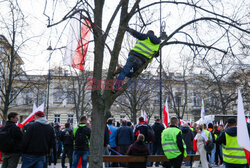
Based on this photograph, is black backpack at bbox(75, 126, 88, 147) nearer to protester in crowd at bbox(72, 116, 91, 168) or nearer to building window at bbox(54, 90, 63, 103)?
protester in crowd at bbox(72, 116, 91, 168)

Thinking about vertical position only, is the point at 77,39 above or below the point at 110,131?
above

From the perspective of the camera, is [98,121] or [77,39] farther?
[77,39]

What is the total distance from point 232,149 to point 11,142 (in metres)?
5.55

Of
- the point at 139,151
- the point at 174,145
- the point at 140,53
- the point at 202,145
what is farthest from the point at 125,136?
the point at 140,53

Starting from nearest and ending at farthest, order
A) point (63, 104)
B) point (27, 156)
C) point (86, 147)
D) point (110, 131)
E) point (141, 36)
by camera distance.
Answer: point (141, 36), point (27, 156), point (86, 147), point (110, 131), point (63, 104)

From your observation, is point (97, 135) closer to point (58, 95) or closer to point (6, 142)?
point (6, 142)

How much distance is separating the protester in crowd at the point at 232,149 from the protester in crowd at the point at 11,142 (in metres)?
5.17

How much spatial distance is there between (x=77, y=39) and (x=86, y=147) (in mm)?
4566

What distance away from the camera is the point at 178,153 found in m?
8.15

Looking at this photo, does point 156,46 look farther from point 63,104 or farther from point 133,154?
point 63,104

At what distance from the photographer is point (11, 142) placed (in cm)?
752

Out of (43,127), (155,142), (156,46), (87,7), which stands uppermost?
(87,7)

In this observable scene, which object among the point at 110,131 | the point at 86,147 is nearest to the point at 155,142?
the point at 110,131

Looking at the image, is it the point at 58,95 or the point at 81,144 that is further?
the point at 58,95
